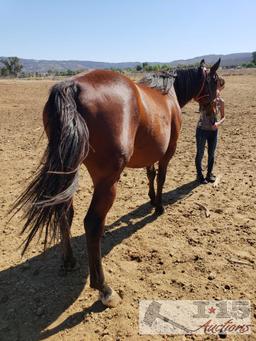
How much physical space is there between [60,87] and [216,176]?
392 cm

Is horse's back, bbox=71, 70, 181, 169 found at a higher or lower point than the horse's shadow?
higher

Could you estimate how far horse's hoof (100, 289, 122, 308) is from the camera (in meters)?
3.04

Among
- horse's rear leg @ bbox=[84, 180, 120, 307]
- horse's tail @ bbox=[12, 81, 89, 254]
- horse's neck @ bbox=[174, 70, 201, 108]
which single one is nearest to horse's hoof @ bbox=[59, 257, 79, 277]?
horse's rear leg @ bbox=[84, 180, 120, 307]

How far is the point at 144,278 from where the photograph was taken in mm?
3410

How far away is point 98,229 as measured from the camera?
296cm

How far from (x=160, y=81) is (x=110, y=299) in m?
2.71

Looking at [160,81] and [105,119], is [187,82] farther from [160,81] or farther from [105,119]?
[105,119]

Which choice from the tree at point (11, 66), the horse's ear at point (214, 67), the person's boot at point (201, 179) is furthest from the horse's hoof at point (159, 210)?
the tree at point (11, 66)

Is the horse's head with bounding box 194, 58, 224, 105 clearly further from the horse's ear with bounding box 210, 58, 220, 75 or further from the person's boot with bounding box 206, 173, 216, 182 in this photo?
the person's boot with bounding box 206, 173, 216, 182

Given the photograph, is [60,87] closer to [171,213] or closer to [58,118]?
[58,118]

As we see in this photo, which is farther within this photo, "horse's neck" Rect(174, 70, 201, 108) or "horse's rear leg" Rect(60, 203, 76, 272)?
"horse's neck" Rect(174, 70, 201, 108)

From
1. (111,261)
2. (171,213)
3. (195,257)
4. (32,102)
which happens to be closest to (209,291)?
(195,257)

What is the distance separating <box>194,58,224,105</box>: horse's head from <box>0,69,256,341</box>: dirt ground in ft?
4.70

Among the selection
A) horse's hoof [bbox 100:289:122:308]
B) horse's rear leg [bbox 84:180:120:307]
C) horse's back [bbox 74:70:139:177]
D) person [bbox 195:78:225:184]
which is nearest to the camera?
horse's back [bbox 74:70:139:177]
